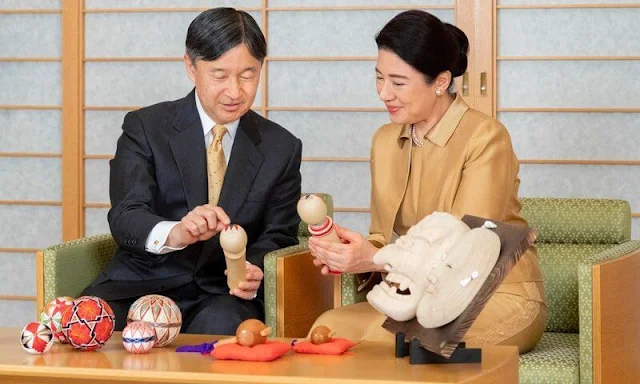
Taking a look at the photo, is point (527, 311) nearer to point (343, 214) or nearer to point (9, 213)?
point (343, 214)

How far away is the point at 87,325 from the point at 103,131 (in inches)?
102

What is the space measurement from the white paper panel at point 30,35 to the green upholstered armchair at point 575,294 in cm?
215

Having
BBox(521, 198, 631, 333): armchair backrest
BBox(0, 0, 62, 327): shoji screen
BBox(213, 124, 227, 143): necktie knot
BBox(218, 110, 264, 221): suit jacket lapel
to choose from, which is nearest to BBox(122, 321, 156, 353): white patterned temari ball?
BBox(218, 110, 264, 221): suit jacket lapel

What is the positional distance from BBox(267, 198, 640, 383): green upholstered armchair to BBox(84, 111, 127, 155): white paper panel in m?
1.84

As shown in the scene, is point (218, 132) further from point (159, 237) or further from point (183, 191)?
point (159, 237)

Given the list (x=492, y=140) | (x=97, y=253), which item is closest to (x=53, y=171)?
(x=97, y=253)

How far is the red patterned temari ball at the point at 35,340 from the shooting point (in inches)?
89.4

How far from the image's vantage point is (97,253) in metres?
3.21

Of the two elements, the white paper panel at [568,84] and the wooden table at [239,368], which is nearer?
the wooden table at [239,368]

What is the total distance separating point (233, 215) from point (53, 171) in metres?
2.00

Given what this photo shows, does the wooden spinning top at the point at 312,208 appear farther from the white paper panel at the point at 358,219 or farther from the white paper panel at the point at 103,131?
the white paper panel at the point at 103,131

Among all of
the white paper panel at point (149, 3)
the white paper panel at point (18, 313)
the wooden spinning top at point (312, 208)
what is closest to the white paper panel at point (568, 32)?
the white paper panel at point (149, 3)

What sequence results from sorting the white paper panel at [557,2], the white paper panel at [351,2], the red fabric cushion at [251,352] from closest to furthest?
the red fabric cushion at [251,352] → the white paper panel at [557,2] → the white paper panel at [351,2]

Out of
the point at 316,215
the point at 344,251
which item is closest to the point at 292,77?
the point at 344,251
